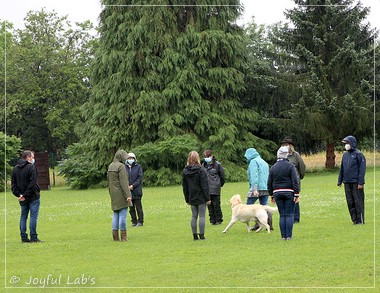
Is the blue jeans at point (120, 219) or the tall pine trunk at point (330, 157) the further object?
the tall pine trunk at point (330, 157)

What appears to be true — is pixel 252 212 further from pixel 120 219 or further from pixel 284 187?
pixel 120 219

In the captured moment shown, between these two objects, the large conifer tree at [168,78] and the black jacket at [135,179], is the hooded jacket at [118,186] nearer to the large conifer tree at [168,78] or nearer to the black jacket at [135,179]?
the black jacket at [135,179]

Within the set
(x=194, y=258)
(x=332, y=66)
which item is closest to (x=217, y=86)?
(x=332, y=66)

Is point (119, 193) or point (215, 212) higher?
point (119, 193)

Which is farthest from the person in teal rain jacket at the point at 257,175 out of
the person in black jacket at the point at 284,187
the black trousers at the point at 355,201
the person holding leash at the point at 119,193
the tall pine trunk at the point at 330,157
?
the tall pine trunk at the point at 330,157

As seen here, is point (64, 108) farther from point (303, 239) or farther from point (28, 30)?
point (303, 239)

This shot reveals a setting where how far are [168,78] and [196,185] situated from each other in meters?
29.0

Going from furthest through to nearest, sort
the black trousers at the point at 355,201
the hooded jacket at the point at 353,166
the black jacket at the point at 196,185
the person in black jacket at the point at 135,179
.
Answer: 1. the person in black jacket at the point at 135,179
2. the black trousers at the point at 355,201
3. the hooded jacket at the point at 353,166
4. the black jacket at the point at 196,185

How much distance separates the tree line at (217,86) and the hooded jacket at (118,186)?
1027 inches

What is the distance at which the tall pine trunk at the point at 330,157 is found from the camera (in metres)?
47.8

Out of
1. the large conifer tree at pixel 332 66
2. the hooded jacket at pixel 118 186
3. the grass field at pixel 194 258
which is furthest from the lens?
the large conifer tree at pixel 332 66

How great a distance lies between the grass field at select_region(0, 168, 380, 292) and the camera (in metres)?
10.6

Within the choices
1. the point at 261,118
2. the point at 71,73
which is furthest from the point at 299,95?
the point at 71,73

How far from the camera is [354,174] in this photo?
1683 cm
